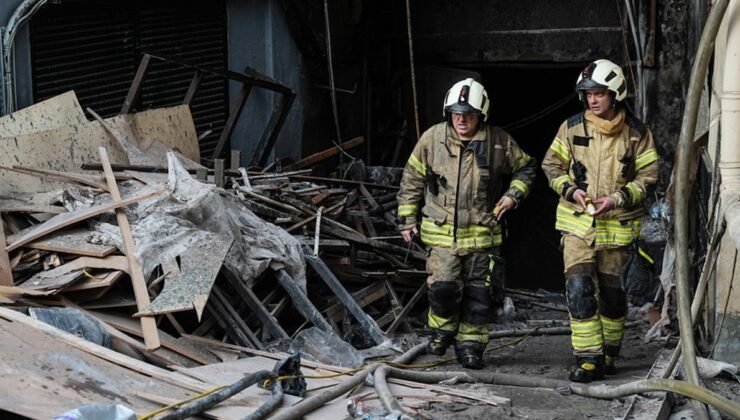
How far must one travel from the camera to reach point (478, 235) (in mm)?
8250

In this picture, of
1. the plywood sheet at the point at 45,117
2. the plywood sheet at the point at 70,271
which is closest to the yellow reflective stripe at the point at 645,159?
the plywood sheet at the point at 70,271

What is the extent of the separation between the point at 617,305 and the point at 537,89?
8.42m

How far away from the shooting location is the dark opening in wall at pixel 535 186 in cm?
1585

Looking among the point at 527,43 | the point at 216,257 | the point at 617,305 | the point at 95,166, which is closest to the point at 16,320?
the point at 216,257

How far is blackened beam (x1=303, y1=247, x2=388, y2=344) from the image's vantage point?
923 centimetres

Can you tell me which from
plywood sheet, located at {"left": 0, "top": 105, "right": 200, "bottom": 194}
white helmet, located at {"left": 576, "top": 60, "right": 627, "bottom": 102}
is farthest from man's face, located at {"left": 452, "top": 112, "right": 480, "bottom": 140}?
plywood sheet, located at {"left": 0, "top": 105, "right": 200, "bottom": 194}

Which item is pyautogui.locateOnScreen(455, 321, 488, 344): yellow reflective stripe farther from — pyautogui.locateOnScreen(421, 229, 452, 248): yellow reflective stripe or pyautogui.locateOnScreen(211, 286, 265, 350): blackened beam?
pyautogui.locateOnScreen(211, 286, 265, 350): blackened beam

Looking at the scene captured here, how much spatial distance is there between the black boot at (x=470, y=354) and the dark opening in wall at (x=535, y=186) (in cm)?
766

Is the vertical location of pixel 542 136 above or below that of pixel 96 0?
below

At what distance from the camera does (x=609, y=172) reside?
25.7ft

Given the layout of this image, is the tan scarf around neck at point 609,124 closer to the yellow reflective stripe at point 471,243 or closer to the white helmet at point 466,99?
the white helmet at point 466,99

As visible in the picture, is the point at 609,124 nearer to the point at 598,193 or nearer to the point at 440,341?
the point at 598,193

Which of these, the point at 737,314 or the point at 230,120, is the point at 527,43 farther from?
the point at 737,314

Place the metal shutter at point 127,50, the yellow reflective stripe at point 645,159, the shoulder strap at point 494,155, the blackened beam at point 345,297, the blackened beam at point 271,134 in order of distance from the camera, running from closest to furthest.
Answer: the yellow reflective stripe at point 645,159 < the shoulder strap at point 494,155 < the blackened beam at point 345,297 < the metal shutter at point 127,50 < the blackened beam at point 271,134
